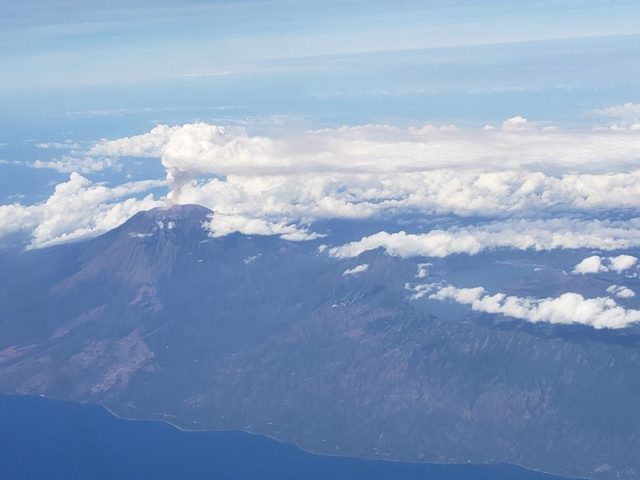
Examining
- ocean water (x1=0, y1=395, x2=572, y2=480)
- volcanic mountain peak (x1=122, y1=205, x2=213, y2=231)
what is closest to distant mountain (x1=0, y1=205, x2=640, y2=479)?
volcanic mountain peak (x1=122, y1=205, x2=213, y2=231)

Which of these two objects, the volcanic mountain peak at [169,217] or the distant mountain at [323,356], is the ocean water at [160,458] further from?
the volcanic mountain peak at [169,217]

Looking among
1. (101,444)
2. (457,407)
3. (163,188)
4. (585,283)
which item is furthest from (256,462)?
(163,188)

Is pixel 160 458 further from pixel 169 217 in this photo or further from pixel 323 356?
pixel 169 217

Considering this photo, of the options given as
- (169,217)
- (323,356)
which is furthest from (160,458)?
(169,217)

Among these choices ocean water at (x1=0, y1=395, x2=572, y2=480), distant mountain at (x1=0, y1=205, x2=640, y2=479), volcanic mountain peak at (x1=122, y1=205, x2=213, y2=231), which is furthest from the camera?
volcanic mountain peak at (x1=122, y1=205, x2=213, y2=231)

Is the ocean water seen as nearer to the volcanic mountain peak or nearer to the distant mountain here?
the distant mountain

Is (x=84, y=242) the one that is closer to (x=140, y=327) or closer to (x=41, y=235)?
(x=41, y=235)
